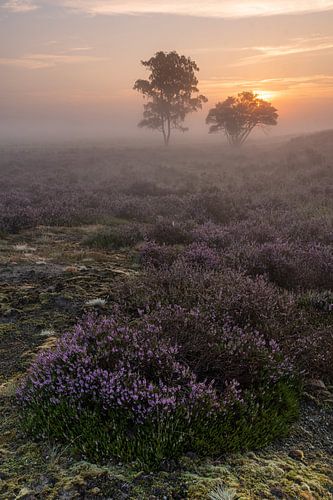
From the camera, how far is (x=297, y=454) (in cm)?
316

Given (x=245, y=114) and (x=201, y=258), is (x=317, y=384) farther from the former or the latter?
(x=245, y=114)

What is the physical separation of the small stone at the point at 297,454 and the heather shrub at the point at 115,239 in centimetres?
710

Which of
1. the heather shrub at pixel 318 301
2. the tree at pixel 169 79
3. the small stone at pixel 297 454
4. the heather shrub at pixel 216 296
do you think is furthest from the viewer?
the tree at pixel 169 79

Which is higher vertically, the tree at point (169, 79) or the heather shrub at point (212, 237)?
the tree at point (169, 79)

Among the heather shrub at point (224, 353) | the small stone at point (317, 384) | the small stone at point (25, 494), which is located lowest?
the small stone at point (317, 384)

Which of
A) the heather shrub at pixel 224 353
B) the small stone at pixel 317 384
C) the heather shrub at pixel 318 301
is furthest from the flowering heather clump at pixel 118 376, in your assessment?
the heather shrub at pixel 318 301

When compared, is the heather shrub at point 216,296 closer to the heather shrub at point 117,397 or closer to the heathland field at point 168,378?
the heathland field at point 168,378

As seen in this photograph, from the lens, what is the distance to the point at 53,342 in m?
4.66

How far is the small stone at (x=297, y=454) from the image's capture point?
313 centimetres

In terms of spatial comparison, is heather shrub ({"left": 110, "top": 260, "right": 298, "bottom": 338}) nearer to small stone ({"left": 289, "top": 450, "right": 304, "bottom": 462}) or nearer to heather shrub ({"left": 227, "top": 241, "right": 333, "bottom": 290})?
heather shrub ({"left": 227, "top": 241, "right": 333, "bottom": 290})

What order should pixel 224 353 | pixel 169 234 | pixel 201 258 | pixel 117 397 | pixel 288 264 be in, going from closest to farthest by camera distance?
pixel 117 397 < pixel 224 353 < pixel 288 264 < pixel 201 258 < pixel 169 234

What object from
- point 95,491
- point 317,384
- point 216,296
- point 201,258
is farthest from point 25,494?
point 201,258

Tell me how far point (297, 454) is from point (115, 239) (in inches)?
296

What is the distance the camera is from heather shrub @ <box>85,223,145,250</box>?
9.87m
